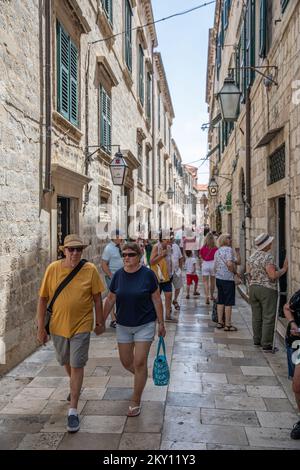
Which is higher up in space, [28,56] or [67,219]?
[28,56]

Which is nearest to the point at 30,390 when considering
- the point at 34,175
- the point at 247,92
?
the point at 34,175

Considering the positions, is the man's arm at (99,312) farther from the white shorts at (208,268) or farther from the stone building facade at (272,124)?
the white shorts at (208,268)

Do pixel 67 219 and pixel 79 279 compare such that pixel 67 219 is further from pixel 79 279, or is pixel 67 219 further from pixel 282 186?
pixel 79 279

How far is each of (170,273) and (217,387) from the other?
360 cm

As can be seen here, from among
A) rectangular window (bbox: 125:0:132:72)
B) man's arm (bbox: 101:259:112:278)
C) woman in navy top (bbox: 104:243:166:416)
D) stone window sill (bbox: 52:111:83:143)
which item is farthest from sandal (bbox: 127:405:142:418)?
rectangular window (bbox: 125:0:132:72)

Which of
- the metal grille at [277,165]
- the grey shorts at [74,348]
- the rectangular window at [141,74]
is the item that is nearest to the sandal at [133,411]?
the grey shorts at [74,348]

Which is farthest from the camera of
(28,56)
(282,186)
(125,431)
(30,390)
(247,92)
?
(247,92)

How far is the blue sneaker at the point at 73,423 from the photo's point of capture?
381 centimetres

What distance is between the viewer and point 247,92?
11.0 meters

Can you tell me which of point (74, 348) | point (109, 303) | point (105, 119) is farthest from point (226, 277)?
point (105, 119)

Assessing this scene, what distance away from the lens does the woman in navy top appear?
4160 mm

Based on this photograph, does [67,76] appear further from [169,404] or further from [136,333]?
[169,404]

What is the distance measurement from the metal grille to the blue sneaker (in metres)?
5.10

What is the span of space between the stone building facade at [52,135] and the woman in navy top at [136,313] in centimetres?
174
